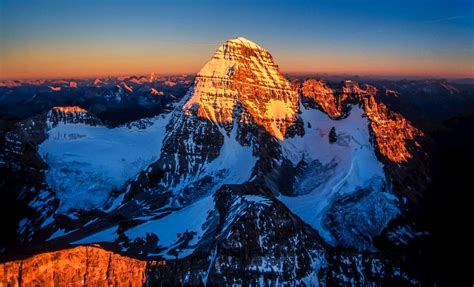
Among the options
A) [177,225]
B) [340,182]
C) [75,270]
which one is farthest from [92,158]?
[75,270]

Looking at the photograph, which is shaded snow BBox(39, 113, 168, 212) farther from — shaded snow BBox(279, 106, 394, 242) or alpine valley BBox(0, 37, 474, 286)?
shaded snow BBox(279, 106, 394, 242)

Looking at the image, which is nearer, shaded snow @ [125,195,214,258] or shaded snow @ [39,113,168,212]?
shaded snow @ [125,195,214,258]

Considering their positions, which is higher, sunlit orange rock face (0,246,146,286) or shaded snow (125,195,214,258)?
sunlit orange rock face (0,246,146,286)

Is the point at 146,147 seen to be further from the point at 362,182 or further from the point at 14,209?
the point at 362,182


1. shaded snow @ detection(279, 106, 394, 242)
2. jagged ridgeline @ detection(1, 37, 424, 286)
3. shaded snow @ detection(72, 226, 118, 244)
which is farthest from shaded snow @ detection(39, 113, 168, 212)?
shaded snow @ detection(279, 106, 394, 242)

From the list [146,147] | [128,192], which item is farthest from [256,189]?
[146,147]

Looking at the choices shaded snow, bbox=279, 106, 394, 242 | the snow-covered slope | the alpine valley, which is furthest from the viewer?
shaded snow, bbox=279, 106, 394, 242
